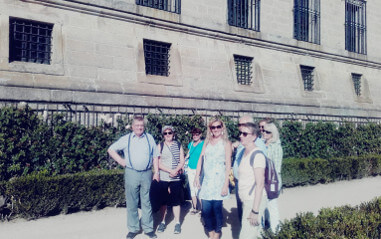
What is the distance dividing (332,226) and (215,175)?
1.69 meters

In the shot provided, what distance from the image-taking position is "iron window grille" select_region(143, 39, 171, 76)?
38.3 feet

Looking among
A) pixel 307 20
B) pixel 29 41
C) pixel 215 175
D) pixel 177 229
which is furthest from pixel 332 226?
pixel 307 20

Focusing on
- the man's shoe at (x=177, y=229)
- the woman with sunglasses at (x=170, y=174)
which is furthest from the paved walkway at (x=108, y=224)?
the woman with sunglasses at (x=170, y=174)

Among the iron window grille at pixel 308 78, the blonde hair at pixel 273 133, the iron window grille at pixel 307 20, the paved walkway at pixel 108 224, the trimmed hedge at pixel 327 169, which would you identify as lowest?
the paved walkway at pixel 108 224

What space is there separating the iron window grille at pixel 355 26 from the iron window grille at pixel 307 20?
2.50m

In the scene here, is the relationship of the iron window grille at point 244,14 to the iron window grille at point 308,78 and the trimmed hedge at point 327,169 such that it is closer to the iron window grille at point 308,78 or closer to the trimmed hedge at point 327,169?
the iron window grille at point 308,78

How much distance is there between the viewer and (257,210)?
404 cm

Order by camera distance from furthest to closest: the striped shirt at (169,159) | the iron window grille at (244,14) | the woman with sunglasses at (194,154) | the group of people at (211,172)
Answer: the iron window grille at (244,14)
the woman with sunglasses at (194,154)
the striped shirt at (169,159)
the group of people at (211,172)

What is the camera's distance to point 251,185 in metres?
4.21

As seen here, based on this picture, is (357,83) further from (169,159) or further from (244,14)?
(169,159)

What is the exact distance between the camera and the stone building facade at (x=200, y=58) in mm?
9312

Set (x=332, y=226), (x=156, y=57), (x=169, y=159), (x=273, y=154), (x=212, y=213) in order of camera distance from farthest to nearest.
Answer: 1. (x=156, y=57)
2. (x=169, y=159)
3. (x=273, y=154)
4. (x=212, y=213)
5. (x=332, y=226)

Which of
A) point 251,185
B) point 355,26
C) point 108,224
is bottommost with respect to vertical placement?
point 108,224

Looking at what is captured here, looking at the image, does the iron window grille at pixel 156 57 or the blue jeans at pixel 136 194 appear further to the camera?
the iron window grille at pixel 156 57
